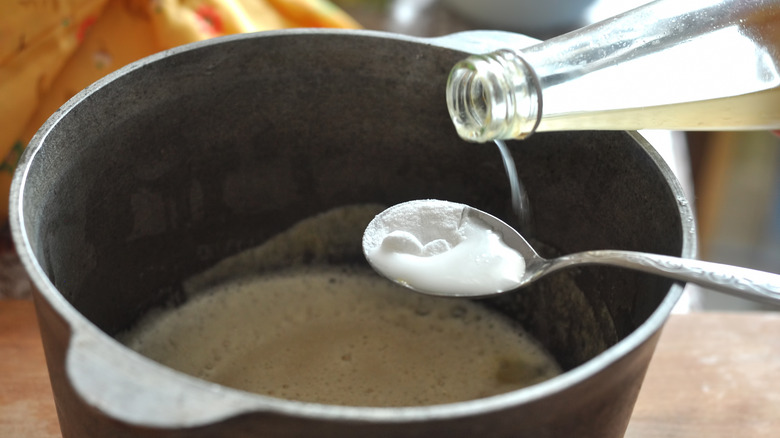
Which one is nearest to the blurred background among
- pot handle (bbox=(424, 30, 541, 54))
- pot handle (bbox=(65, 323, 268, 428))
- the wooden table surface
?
the wooden table surface

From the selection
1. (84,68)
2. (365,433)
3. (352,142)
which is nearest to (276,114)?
(352,142)

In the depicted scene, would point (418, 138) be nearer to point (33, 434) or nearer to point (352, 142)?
point (352, 142)

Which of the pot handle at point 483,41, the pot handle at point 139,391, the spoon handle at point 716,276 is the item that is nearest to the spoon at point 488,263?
the spoon handle at point 716,276

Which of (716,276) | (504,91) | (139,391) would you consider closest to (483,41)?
(504,91)

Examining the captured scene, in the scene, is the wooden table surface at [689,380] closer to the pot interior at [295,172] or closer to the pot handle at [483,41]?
the pot interior at [295,172]

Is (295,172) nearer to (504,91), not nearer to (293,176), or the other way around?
(293,176)

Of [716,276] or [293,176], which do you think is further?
[293,176]

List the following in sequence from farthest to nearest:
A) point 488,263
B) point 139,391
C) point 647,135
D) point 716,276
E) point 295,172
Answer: point 647,135 → point 295,172 → point 488,263 → point 716,276 → point 139,391
